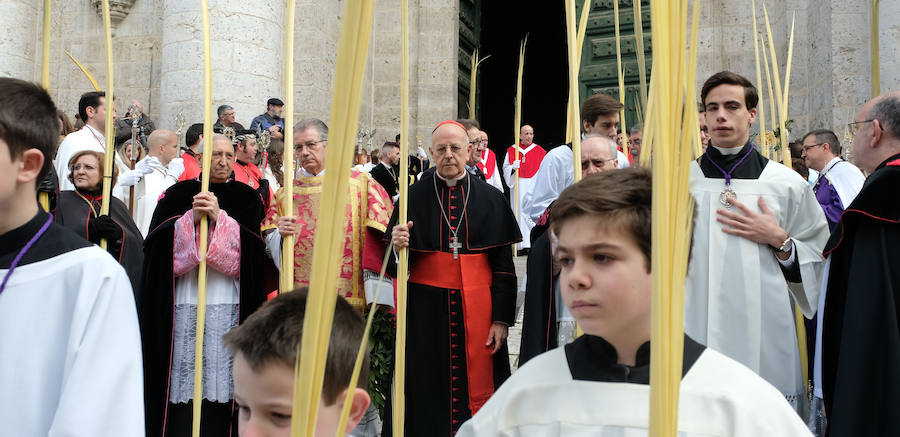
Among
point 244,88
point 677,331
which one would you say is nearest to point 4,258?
point 677,331

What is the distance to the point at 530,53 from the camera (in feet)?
68.0

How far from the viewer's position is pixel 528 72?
21094mm

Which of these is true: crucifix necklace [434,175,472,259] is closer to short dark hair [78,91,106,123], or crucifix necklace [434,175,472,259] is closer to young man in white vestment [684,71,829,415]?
young man in white vestment [684,71,829,415]

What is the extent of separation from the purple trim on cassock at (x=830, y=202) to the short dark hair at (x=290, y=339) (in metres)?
4.38

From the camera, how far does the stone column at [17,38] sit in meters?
9.16

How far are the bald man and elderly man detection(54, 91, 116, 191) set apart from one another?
447mm

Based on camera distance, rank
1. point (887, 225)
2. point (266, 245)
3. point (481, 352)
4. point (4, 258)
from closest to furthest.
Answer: point (4, 258) < point (887, 225) < point (481, 352) < point (266, 245)

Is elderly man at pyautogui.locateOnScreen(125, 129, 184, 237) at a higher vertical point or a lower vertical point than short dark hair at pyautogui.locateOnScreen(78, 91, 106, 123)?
lower

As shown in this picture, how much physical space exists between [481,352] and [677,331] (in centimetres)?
340

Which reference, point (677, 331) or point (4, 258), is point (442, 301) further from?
point (677, 331)

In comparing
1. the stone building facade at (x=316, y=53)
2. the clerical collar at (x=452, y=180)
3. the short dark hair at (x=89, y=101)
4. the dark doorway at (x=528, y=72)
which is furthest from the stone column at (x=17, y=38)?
the dark doorway at (x=528, y=72)

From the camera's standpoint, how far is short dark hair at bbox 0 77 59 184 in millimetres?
1824

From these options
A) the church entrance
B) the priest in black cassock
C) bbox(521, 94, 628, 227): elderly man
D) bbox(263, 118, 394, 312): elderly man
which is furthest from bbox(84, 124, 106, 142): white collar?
the church entrance

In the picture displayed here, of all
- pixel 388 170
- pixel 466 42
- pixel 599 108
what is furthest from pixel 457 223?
pixel 466 42
